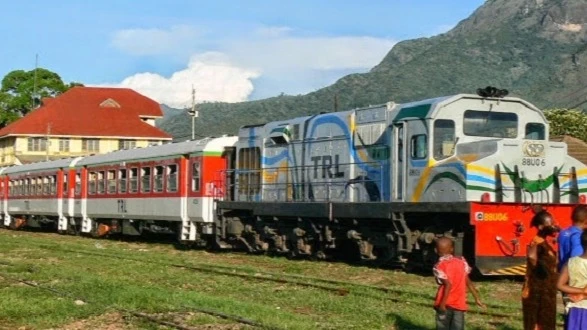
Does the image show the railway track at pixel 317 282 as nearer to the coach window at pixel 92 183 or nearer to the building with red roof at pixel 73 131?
the coach window at pixel 92 183

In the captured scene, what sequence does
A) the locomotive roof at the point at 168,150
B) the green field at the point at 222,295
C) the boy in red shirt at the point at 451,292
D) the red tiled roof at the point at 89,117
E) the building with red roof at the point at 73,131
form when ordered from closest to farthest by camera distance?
the boy in red shirt at the point at 451,292
the green field at the point at 222,295
the locomotive roof at the point at 168,150
the building with red roof at the point at 73,131
the red tiled roof at the point at 89,117

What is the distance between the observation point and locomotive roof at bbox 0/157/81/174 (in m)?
36.8

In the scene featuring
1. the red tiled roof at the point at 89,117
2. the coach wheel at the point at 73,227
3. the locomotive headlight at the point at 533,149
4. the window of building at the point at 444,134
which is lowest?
the coach wheel at the point at 73,227

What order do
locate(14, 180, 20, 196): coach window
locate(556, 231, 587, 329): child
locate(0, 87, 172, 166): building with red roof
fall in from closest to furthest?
locate(556, 231, 587, 329): child → locate(14, 180, 20, 196): coach window → locate(0, 87, 172, 166): building with red roof

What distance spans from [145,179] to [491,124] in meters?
14.6

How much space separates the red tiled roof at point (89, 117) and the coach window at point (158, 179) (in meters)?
62.1

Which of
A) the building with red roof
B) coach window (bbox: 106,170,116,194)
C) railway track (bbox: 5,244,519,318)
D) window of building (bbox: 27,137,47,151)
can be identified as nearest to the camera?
railway track (bbox: 5,244,519,318)

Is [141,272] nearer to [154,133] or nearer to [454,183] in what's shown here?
[454,183]

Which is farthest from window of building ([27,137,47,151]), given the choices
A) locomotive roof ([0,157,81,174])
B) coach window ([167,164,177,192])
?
coach window ([167,164,177,192])

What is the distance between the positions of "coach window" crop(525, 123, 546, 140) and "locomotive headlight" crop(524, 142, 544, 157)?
3.18 ft

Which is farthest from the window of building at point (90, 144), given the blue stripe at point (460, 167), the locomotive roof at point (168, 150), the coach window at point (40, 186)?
the blue stripe at point (460, 167)

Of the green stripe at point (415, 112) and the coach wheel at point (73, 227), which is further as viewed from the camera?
the coach wheel at point (73, 227)

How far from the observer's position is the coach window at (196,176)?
25.7 m

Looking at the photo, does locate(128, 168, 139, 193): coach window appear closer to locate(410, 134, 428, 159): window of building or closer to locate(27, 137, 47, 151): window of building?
locate(410, 134, 428, 159): window of building
